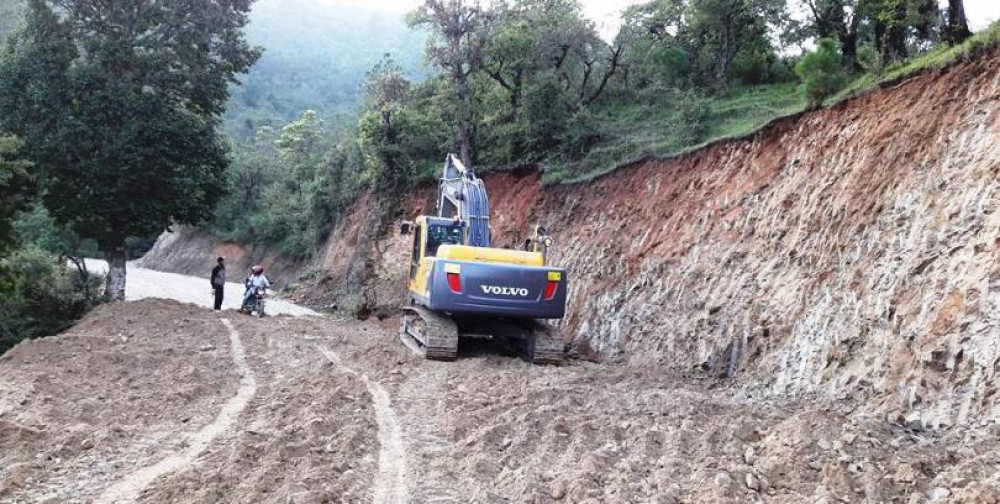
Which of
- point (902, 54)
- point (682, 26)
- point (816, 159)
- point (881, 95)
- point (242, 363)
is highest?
point (682, 26)

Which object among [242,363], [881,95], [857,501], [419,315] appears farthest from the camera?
[419,315]

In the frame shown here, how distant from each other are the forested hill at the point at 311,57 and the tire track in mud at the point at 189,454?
2587 inches

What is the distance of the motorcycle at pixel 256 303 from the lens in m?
18.8

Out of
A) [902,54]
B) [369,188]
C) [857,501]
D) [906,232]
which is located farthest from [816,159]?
[369,188]

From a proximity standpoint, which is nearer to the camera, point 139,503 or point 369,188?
point 139,503

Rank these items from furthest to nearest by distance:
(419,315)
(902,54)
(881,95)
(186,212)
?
(186,212) < (902,54) < (419,315) < (881,95)

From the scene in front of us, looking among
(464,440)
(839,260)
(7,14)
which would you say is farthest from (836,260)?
(7,14)

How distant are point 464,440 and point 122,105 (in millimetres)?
15740

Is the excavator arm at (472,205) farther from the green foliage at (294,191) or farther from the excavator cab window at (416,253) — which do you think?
the green foliage at (294,191)

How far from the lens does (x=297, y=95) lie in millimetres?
101812

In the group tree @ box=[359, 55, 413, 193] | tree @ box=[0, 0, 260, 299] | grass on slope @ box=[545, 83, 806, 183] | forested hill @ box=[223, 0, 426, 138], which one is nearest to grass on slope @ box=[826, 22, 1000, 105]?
grass on slope @ box=[545, 83, 806, 183]

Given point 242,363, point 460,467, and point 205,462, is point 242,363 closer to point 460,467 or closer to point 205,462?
point 205,462

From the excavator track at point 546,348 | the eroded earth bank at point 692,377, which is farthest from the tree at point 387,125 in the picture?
the excavator track at point 546,348

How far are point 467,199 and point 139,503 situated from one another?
31.5 feet
